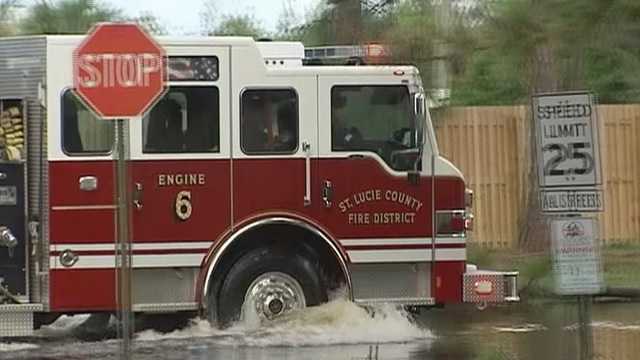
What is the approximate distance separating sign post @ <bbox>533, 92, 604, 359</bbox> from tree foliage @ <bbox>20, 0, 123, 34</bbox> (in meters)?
14.8

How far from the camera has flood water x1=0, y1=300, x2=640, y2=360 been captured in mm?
12109

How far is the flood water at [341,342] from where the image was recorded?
12109mm

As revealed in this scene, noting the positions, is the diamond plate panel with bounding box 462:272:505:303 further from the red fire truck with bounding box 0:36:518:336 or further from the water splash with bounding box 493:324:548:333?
the water splash with bounding box 493:324:548:333

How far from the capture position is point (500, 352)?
39.9 ft

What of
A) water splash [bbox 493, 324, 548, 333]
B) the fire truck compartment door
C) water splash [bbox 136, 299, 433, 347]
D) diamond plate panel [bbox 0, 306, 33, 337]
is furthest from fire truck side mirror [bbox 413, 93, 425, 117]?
diamond plate panel [bbox 0, 306, 33, 337]

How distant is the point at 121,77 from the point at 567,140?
116 inches

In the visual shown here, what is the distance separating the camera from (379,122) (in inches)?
510

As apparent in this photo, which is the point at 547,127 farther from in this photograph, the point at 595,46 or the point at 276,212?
the point at 276,212

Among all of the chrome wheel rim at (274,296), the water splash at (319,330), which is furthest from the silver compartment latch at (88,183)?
the chrome wheel rim at (274,296)

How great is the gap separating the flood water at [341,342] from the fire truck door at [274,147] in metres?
1.06

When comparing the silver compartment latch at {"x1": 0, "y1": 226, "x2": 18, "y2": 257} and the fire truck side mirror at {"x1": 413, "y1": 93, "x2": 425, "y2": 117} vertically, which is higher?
the fire truck side mirror at {"x1": 413, "y1": 93, "x2": 425, "y2": 117}

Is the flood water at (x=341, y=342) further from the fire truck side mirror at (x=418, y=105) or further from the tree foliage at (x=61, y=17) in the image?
the tree foliage at (x=61, y=17)

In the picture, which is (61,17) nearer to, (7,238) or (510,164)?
(510,164)

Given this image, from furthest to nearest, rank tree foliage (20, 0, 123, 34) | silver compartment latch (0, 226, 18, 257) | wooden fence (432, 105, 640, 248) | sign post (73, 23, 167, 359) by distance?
tree foliage (20, 0, 123, 34) < wooden fence (432, 105, 640, 248) < silver compartment latch (0, 226, 18, 257) < sign post (73, 23, 167, 359)
